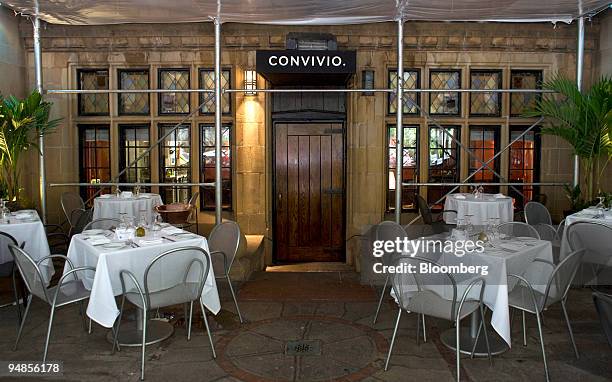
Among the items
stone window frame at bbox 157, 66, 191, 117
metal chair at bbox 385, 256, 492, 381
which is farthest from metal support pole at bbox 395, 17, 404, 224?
stone window frame at bbox 157, 66, 191, 117

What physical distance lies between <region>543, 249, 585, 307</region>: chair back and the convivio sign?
3.45 meters

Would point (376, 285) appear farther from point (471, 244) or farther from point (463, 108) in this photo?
point (463, 108)

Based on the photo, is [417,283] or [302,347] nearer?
[417,283]

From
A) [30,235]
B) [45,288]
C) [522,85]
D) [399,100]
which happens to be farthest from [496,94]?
[45,288]

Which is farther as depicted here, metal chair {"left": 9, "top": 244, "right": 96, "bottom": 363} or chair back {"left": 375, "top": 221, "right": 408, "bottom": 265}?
chair back {"left": 375, "top": 221, "right": 408, "bottom": 265}

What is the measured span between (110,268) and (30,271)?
542mm

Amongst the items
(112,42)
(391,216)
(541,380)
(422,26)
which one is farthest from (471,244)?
(112,42)

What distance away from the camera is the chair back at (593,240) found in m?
4.72

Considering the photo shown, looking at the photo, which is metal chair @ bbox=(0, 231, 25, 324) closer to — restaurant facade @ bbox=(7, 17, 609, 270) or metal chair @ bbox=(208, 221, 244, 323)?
metal chair @ bbox=(208, 221, 244, 323)

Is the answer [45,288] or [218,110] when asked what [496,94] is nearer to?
[218,110]

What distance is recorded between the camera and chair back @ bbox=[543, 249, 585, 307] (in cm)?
353

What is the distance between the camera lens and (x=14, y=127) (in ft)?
20.9

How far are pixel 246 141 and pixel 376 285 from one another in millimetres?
3006

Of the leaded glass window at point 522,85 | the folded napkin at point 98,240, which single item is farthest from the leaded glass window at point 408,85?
the folded napkin at point 98,240
